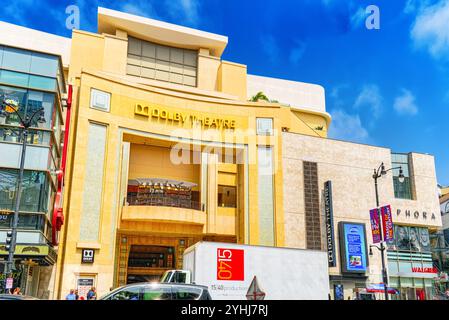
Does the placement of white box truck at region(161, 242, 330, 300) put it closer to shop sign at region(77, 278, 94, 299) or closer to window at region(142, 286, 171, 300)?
window at region(142, 286, 171, 300)

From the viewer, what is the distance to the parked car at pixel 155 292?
11.9 metres

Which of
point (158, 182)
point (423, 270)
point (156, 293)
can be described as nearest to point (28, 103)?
point (158, 182)

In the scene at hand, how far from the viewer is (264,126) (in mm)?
43156

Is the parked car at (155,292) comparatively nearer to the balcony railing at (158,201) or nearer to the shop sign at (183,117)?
the balcony railing at (158,201)

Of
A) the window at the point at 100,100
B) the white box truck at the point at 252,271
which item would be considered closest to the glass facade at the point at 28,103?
the window at the point at 100,100

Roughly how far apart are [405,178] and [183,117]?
27.0m

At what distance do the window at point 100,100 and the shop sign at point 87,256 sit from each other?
11.9m

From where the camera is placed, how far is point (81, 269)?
33.2m

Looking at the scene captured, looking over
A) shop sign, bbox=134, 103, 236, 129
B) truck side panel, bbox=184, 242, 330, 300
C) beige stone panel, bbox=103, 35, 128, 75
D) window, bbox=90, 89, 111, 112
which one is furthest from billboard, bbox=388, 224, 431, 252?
beige stone panel, bbox=103, 35, 128, 75

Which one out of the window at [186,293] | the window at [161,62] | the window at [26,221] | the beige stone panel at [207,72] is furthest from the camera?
the beige stone panel at [207,72]

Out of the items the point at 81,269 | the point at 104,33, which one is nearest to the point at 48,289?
the point at 81,269

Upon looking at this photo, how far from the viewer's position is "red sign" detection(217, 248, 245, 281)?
75.8 ft
